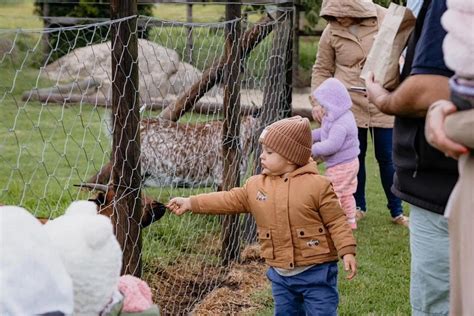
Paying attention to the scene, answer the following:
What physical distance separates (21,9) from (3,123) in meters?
11.3

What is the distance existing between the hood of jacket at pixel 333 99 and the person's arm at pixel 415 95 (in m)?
2.64

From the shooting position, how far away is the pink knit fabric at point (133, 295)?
7.06ft

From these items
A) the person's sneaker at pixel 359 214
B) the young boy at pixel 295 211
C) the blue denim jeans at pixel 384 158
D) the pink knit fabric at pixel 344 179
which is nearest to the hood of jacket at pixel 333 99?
the pink knit fabric at pixel 344 179

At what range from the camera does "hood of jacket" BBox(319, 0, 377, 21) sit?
245 inches

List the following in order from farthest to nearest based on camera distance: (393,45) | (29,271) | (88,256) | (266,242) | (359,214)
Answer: (359,214), (266,242), (393,45), (88,256), (29,271)

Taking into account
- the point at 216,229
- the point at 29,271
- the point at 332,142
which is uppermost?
the point at 29,271

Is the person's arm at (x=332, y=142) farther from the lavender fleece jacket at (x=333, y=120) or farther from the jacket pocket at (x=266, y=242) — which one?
the jacket pocket at (x=266, y=242)

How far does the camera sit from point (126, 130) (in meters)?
3.69

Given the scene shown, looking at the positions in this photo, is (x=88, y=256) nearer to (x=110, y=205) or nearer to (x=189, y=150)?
(x=110, y=205)

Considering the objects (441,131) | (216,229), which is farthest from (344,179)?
(441,131)

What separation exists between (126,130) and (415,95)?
57.3 inches

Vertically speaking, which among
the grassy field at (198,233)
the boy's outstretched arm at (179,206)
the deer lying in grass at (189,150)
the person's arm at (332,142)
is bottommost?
the grassy field at (198,233)

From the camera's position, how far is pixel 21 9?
782 inches

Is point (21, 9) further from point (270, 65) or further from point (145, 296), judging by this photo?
point (145, 296)
